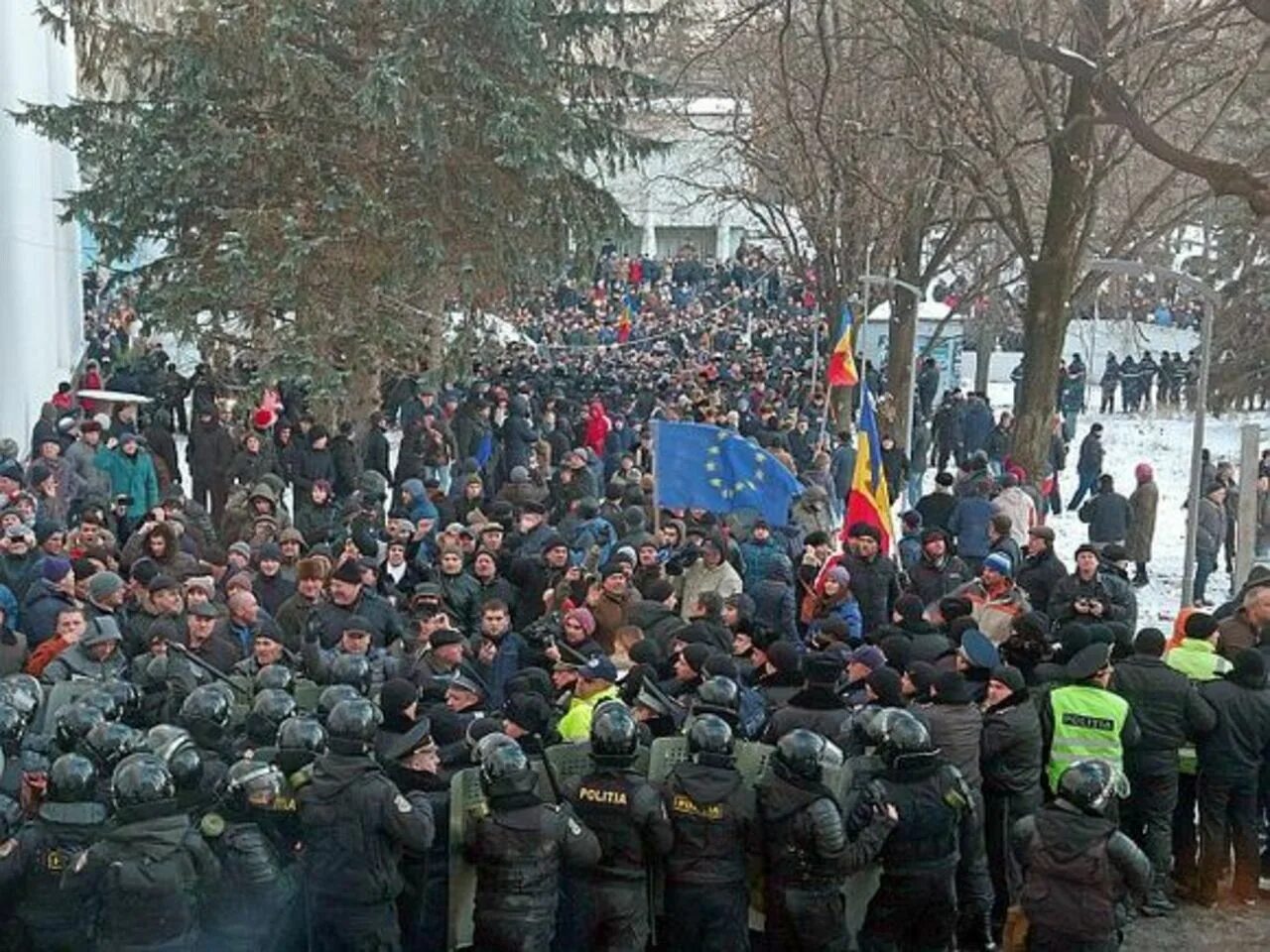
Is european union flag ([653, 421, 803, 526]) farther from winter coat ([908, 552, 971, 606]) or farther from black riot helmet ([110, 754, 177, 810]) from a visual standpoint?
black riot helmet ([110, 754, 177, 810])

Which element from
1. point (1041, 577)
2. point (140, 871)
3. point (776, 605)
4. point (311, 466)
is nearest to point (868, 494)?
point (1041, 577)

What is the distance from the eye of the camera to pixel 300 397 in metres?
23.1

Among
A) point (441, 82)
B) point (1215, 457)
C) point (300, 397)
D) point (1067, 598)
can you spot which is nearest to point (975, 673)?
point (1067, 598)

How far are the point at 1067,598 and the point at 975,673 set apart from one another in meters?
3.08

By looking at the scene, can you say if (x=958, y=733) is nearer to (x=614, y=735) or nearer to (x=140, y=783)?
(x=614, y=735)

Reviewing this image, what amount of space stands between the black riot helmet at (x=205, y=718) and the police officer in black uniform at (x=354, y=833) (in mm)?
729

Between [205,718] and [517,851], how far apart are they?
161 cm

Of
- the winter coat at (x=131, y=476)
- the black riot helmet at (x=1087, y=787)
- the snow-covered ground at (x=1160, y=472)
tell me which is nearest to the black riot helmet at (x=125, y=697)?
the black riot helmet at (x=1087, y=787)

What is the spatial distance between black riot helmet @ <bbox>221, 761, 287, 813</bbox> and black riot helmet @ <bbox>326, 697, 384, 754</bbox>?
11.1 inches

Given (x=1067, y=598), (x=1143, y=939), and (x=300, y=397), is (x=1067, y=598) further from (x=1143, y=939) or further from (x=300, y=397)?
(x=300, y=397)

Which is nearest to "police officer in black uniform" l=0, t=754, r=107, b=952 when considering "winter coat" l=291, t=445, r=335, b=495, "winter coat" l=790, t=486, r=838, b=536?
"winter coat" l=790, t=486, r=838, b=536

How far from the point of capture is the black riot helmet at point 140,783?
20.3ft

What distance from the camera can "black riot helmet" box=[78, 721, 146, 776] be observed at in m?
6.73

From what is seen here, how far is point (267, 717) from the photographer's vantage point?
7375mm
